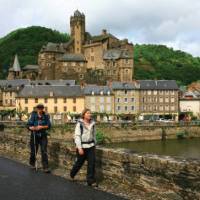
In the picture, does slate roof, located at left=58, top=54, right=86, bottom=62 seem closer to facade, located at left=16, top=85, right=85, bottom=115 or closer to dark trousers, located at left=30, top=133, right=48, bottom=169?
facade, located at left=16, top=85, right=85, bottom=115

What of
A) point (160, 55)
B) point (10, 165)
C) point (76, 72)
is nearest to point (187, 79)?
point (160, 55)

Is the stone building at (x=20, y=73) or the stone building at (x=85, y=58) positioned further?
the stone building at (x=85, y=58)

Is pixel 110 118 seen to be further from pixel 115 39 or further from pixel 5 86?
pixel 115 39

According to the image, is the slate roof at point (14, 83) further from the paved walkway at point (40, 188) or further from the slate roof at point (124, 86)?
the paved walkway at point (40, 188)

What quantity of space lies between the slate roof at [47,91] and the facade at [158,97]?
551 inches

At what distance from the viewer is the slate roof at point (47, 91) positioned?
78.6 meters

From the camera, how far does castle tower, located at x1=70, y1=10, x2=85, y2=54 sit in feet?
386

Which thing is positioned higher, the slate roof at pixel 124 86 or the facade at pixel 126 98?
the slate roof at pixel 124 86

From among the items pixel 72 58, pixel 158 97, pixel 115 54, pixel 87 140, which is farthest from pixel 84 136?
pixel 115 54

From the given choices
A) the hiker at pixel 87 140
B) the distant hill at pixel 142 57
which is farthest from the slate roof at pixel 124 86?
the hiker at pixel 87 140

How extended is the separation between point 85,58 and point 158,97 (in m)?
32.5

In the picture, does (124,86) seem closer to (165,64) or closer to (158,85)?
(158,85)

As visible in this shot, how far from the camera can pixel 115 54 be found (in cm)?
11019

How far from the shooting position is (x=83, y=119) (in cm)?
962
